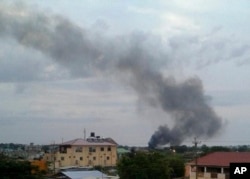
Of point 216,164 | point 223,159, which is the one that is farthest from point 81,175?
point 223,159

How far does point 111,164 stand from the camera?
58.5m

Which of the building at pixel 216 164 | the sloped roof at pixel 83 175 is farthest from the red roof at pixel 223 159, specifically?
the sloped roof at pixel 83 175

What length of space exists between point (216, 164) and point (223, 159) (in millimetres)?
672

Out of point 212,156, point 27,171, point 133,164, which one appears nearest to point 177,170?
point 212,156

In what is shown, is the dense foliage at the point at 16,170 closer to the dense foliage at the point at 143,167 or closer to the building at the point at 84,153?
the dense foliage at the point at 143,167

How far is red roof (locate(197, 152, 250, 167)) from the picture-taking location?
28750 mm

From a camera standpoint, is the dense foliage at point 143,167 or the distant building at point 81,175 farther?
the distant building at point 81,175

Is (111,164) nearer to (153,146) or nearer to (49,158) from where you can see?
(49,158)

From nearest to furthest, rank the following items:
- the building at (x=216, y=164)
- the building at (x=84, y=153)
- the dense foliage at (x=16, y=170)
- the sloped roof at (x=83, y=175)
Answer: the dense foliage at (x=16, y=170)
the building at (x=216, y=164)
the sloped roof at (x=83, y=175)
the building at (x=84, y=153)

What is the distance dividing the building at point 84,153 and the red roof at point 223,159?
25.7 m

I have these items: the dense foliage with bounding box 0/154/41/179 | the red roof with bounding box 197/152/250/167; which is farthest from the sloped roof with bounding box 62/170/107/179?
the dense foliage with bounding box 0/154/41/179

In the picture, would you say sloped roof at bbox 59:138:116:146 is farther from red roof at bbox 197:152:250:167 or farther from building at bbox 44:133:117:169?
red roof at bbox 197:152:250:167

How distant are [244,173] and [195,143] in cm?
2669

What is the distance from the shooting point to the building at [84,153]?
54688 millimetres
